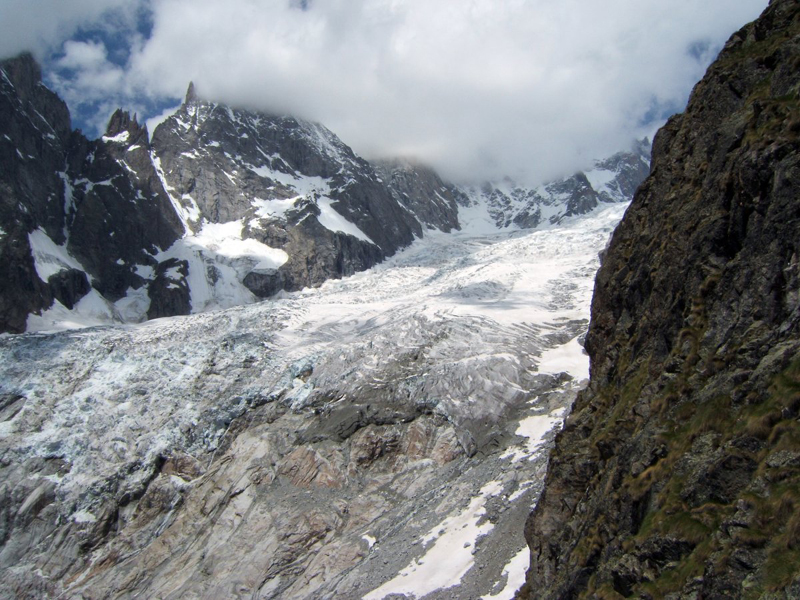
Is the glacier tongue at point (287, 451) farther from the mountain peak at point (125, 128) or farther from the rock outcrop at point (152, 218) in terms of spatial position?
the mountain peak at point (125, 128)

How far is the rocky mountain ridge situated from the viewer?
4916 inches

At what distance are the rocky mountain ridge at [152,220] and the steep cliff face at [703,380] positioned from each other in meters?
111

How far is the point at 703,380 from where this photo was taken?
15.6 metres

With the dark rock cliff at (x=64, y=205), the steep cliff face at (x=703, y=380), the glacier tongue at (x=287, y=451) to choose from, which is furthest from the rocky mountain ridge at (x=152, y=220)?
the steep cliff face at (x=703, y=380)

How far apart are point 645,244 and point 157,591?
1714 inches

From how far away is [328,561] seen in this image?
148 feet

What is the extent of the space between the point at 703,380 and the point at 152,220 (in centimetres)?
15234

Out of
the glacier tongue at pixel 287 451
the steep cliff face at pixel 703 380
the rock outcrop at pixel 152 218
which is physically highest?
the rock outcrop at pixel 152 218

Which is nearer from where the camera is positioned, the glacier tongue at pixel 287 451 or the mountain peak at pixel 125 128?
the glacier tongue at pixel 287 451

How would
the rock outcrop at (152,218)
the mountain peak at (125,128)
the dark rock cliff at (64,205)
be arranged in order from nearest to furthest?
1. the dark rock cliff at (64,205)
2. the rock outcrop at (152,218)
3. the mountain peak at (125,128)

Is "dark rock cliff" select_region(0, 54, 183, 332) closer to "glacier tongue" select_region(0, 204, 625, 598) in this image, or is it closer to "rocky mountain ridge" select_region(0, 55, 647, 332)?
"rocky mountain ridge" select_region(0, 55, 647, 332)

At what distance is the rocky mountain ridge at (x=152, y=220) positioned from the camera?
124875 millimetres

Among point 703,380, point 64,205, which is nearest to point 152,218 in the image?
point 64,205

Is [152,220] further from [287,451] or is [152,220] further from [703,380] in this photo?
[703,380]
